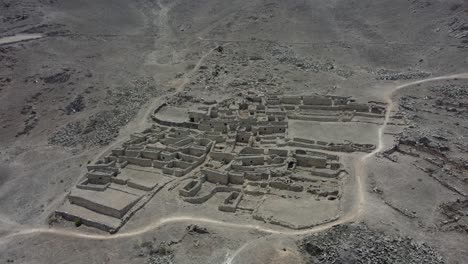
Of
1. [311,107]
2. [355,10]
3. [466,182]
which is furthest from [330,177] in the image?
[355,10]

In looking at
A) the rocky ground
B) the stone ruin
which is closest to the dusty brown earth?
the rocky ground

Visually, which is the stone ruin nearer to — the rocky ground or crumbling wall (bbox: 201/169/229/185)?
crumbling wall (bbox: 201/169/229/185)

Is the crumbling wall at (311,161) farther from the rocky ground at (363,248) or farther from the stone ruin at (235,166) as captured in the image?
the rocky ground at (363,248)

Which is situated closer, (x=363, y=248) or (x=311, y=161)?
(x=363, y=248)

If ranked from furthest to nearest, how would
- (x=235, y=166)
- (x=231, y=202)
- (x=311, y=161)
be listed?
(x=235, y=166)
(x=311, y=161)
(x=231, y=202)

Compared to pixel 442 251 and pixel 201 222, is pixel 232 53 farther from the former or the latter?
pixel 442 251

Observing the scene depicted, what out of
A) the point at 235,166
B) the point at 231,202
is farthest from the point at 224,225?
the point at 235,166

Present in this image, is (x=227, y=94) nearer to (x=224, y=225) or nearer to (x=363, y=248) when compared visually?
(x=224, y=225)
